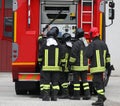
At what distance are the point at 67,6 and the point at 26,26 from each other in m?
1.35

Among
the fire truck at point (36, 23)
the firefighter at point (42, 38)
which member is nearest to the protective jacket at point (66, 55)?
the firefighter at point (42, 38)

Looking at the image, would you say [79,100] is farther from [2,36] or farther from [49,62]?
[2,36]

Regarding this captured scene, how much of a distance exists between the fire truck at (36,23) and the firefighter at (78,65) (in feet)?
1.73

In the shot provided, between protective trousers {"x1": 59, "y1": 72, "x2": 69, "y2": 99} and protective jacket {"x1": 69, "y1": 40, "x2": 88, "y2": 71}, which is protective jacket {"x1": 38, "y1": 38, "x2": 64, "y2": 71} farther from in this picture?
protective trousers {"x1": 59, "y1": 72, "x2": 69, "y2": 99}

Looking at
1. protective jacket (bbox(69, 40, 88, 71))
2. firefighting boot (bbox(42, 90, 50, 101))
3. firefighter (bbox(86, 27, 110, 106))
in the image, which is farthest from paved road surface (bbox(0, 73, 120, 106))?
protective jacket (bbox(69, 40, 88, 71))

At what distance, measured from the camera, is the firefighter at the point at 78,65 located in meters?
14.1

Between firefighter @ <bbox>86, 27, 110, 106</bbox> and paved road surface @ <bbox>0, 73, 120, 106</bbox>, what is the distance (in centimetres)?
60

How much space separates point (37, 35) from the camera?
14.7 meters

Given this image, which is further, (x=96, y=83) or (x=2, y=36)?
(x=2, y=36)

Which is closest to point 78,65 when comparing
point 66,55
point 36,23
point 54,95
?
point 66,55

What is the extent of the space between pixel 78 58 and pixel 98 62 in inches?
63.4

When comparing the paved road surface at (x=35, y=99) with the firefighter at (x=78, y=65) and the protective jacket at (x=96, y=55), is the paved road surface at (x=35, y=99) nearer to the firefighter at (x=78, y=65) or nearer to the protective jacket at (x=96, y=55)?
the firefighter at (x=78, y=65)

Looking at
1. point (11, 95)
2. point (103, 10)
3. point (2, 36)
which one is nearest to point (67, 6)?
point (103, 10)

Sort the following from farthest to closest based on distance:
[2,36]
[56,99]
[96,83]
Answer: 1. [2,36]
2. [56,99]
3. [96,83]
